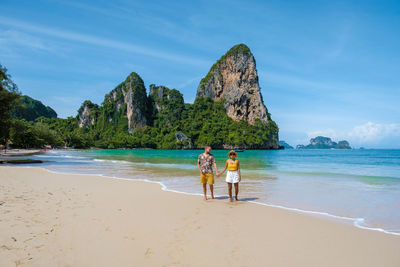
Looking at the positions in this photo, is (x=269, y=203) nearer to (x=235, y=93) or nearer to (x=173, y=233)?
(x=173, y=233)

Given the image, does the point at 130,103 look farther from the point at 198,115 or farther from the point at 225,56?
the point at 225,56

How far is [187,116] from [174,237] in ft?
418

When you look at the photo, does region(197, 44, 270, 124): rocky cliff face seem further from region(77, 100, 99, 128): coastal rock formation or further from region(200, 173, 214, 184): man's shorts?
region(200, 173, 214, 184): man's shorts

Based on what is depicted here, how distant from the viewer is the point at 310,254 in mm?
3445

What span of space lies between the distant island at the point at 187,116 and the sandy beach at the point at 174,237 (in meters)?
101

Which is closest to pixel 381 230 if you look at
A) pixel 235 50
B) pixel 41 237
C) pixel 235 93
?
pixel 41 237

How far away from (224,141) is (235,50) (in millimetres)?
48114

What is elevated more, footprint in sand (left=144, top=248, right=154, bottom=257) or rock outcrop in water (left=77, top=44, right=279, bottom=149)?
rock outcrop in water (left=77, top=44, right=279, bottom=149)

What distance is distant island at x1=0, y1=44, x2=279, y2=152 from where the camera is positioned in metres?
111

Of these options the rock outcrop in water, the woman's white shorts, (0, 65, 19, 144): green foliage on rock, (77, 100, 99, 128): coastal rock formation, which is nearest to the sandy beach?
the woman's white shorts

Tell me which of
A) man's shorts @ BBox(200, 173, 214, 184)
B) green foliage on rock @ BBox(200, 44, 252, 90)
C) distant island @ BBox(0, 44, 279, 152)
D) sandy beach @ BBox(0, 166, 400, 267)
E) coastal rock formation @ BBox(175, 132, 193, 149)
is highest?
green foliage on rock @ BBox(200, 44, 252, 90)

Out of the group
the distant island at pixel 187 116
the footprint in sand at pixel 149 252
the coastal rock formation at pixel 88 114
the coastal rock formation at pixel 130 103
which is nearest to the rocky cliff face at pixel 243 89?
the distant island at pixel 187 116

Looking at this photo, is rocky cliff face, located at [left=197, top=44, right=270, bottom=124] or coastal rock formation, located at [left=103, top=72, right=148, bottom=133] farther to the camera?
coastal rock formation, located at [left=103, top=72, right=148, bottom=133]

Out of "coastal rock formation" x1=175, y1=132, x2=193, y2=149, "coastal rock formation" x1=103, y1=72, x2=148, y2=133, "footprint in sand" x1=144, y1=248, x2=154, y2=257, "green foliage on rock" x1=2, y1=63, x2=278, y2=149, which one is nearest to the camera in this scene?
"footprint in sand" x1=144, y1=248, x2=154, y2=257
